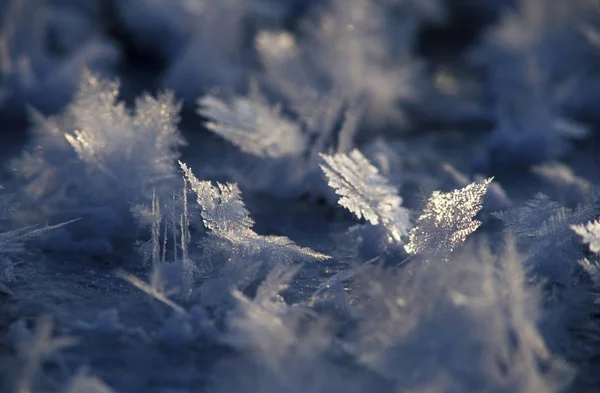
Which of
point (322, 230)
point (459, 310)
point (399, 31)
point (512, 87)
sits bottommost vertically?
point (459, 310)

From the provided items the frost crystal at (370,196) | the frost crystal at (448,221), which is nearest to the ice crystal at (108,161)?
the frost crystal at (370,196)

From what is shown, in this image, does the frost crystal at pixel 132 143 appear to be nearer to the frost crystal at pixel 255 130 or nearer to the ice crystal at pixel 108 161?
the ice crystal at pixel 108 161

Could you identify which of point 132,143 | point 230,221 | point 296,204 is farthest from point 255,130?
point 230,221

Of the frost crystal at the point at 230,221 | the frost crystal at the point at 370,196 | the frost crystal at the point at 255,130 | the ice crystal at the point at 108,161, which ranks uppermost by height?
the frost crystal at the point at 255,130

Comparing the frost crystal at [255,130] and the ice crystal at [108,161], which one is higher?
the frost crystal at [255,130]

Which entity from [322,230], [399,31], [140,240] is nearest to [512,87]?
[399,31]

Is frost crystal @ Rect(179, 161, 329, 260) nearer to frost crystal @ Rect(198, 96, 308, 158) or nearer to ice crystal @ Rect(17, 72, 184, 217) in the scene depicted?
ice crystal @ Rect(17, 72, 184, 217)

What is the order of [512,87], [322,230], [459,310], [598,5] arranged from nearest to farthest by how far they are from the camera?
1. [459,310]
2. [322,230]
3. [512,87]
4. [598,5]

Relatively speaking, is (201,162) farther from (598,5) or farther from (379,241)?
(598,5)
